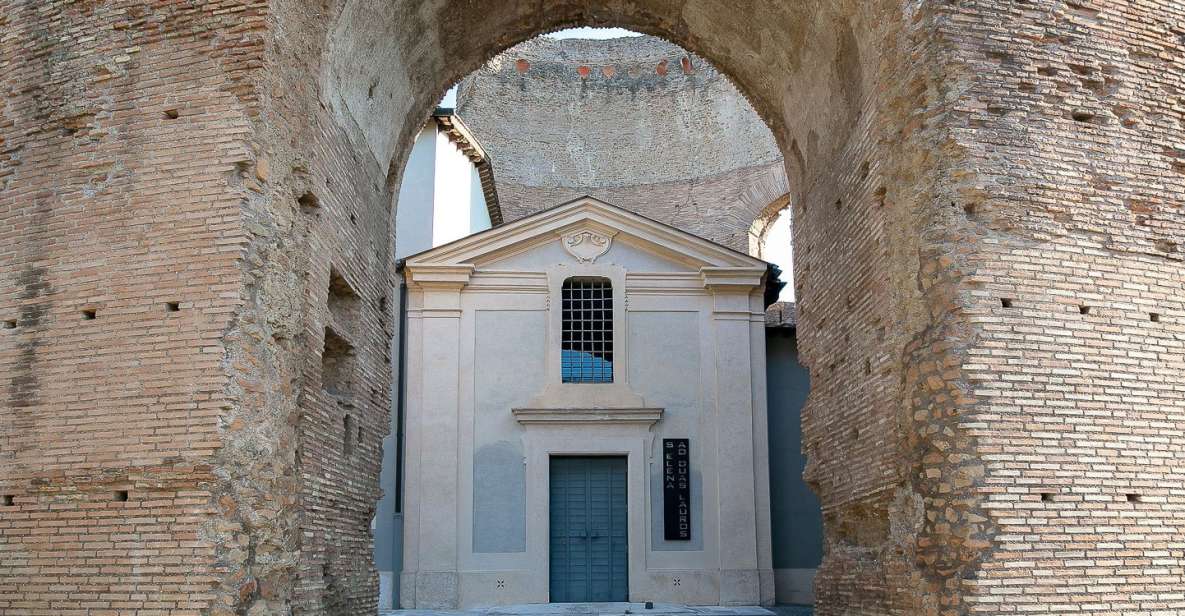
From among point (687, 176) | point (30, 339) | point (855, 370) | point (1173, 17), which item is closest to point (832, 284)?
point (855, 370)

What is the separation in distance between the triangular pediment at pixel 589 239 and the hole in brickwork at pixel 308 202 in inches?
299

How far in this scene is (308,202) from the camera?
9.09 metres

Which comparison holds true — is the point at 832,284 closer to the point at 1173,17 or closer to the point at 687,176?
the point at 1173,17

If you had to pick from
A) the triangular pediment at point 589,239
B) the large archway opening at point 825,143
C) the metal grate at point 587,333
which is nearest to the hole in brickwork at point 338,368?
the large archway opening at point 825,143

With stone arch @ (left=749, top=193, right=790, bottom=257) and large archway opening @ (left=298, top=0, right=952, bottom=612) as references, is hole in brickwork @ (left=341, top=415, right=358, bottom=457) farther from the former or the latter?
stone arch @ (left=749, top=193, right=790, bottom=257)

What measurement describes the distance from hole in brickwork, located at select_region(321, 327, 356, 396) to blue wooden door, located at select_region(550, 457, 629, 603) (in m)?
6.56

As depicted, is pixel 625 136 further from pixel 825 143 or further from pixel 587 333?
pixel 825 143

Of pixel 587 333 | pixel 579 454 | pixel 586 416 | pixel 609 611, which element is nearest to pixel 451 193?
pixel 587 333

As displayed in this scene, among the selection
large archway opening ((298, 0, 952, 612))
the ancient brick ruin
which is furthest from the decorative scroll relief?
the ancient brick ruin

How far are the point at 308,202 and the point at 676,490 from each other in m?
8.66

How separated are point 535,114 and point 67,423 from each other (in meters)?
20.2

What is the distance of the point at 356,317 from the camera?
34.1ft

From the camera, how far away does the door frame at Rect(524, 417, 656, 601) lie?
1580 centimetres

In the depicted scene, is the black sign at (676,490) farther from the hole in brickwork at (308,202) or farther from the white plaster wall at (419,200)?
the hole in brickwork at (308,202)
